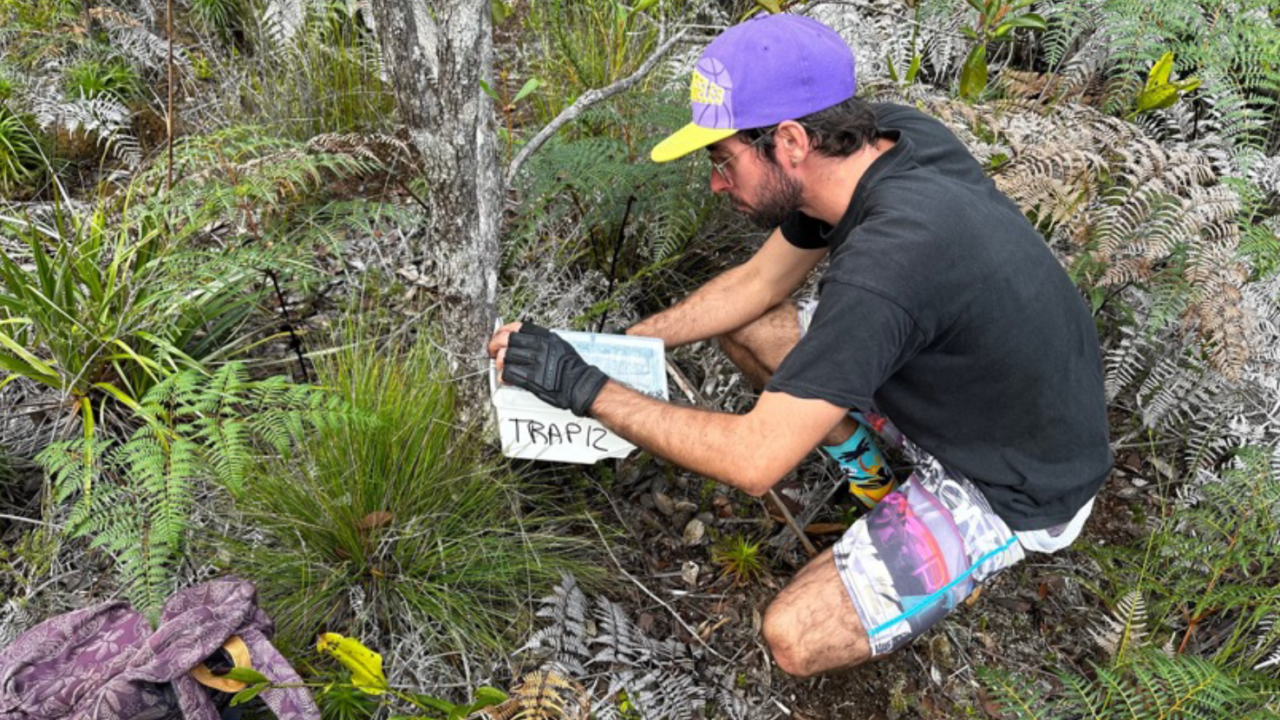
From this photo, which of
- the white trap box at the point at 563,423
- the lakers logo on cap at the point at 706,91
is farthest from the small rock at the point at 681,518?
the lakers logo on cap at the point at 706,91

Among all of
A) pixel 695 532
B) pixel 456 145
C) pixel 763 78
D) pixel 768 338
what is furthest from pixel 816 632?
pixel 456 145

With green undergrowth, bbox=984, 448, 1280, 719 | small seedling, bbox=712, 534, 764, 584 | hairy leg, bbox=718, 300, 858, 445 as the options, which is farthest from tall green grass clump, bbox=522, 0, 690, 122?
green undergrowth, bbox=984, 448, 1280, 719

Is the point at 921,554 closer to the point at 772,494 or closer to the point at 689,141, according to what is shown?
the point at 772,494

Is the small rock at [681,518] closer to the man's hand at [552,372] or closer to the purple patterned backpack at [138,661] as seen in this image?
the man's hand at [552,372]

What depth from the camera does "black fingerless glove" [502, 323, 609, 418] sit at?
2.18 meters

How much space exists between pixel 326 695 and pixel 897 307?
1490 mm

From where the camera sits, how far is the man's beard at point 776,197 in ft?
7.43

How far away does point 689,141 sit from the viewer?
7.22ft

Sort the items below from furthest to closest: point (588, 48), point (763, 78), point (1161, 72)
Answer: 1. point (588, 48)
2. point (1161, 72)
3. point (763, 78)

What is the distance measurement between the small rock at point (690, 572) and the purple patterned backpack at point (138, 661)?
108 cm

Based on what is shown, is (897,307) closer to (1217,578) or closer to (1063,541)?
(1063,541)

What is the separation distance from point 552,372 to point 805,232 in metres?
0.89

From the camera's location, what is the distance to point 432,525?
93.4 inches

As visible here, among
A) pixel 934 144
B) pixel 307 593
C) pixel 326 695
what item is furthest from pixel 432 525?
pixel 934 144
